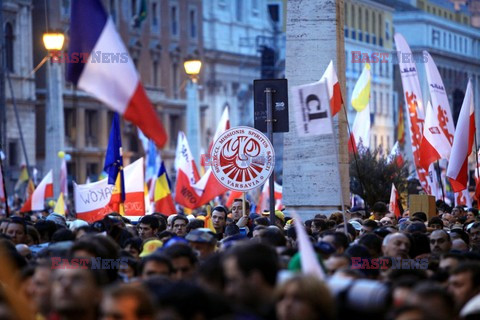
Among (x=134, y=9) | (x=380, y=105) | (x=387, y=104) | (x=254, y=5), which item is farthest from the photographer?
(x=387, y=104)

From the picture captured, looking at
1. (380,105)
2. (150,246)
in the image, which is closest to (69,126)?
(380,105)

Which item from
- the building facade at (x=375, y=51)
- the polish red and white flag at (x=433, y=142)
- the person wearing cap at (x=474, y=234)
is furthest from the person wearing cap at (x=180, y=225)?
the building facade at (x=375, y=51)

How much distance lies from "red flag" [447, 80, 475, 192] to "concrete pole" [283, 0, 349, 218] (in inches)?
70.2

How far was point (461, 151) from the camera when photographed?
875 inches

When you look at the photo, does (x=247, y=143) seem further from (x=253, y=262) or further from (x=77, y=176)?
(x=77, y=176)

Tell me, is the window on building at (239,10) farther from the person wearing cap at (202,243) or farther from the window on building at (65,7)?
the person wearing cap at (202,243)

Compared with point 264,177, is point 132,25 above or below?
above

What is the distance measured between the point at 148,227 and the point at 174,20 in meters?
65.5

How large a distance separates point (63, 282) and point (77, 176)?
63574 millimetres

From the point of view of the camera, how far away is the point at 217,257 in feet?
32.2

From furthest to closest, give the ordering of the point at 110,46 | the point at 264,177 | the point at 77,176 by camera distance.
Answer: the point at 77,176
the point at 264,177
the point at 110,46

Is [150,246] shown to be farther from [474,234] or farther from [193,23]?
[193,23]

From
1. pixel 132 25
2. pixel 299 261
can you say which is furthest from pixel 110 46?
pixel 132 25

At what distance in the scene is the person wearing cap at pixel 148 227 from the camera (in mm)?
17578
